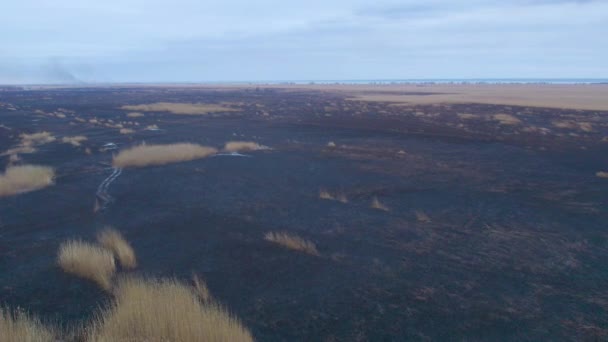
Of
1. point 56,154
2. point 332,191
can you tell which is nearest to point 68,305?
point 332,191

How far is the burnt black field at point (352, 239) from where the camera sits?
7438mm

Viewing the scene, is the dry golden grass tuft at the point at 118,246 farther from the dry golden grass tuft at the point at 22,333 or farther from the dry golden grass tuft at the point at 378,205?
the dry golden grass tuft at the point at 378,205

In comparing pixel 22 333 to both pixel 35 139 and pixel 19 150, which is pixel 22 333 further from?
pixel 35 139

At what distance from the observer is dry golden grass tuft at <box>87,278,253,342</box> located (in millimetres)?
5840

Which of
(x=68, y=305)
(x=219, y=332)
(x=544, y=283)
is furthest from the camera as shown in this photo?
(x=544, y=283)

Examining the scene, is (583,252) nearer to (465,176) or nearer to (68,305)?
(465,176)

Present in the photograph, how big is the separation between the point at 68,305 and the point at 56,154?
19.0 m

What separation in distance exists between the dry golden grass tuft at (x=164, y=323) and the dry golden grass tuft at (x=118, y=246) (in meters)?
2.57

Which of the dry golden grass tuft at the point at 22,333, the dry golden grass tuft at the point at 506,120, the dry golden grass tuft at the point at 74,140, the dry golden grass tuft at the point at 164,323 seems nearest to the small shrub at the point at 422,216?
the dry golden grass tuft at the point at 164,323

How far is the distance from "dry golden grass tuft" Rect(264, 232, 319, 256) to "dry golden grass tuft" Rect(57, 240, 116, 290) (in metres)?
3.62

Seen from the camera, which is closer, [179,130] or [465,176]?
[465,176]

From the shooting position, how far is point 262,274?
29.8 feet

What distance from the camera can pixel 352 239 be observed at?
1121cm

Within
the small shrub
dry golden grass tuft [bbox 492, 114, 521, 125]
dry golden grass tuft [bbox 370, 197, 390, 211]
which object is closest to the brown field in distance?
dry golden grass tuft [bbox 492, 114, 521, 125]
